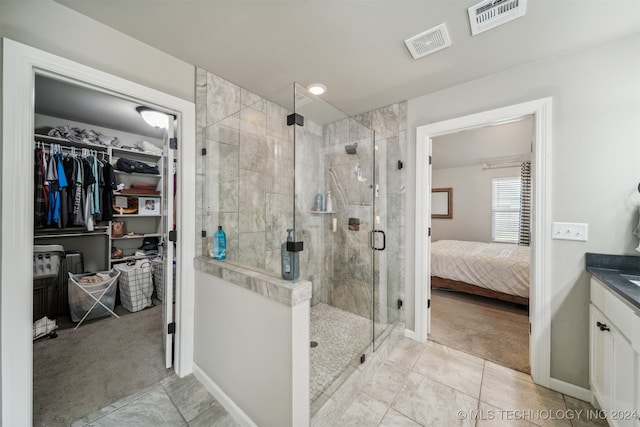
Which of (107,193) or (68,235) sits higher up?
(107,193)

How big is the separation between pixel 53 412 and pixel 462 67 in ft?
12.3

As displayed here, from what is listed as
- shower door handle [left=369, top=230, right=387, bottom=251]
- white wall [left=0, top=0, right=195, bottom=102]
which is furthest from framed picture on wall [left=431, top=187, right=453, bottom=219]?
white wall [left=0, top=0, right=195, bottom=102]

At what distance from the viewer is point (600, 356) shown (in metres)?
1.43

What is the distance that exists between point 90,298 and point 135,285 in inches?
16.2

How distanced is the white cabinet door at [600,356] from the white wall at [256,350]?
169 cm

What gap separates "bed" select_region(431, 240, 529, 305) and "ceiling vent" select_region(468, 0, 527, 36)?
279 cm

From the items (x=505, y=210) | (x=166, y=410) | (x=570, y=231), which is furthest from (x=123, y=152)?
(x=505, y=210)

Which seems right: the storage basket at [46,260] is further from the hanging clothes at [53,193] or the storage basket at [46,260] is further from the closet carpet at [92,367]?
the closet carpet at [92,367]

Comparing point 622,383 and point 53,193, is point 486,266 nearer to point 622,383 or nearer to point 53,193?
point 622,383

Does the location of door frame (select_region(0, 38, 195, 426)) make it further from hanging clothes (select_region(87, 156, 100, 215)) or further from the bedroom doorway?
the bedroom doorway

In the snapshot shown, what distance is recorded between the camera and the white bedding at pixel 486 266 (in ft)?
9.61

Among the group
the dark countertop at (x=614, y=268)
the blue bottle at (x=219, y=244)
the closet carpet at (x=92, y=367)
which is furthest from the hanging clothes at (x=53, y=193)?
the dark countertop at (x=614, y=268)

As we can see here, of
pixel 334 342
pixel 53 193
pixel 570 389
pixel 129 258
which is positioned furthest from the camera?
pixel 129 258

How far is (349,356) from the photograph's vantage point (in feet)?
6.35
